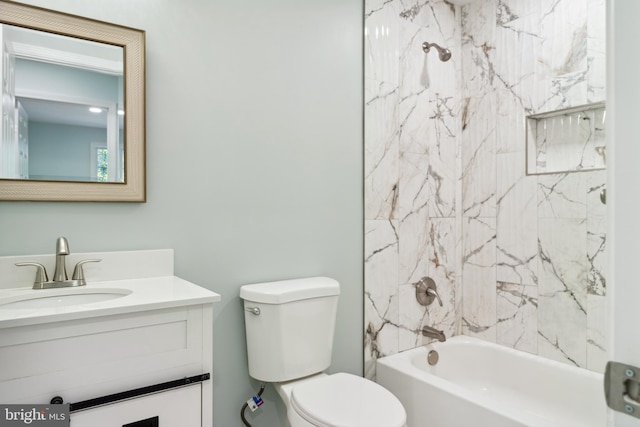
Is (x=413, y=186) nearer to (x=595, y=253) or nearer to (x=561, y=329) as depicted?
(x=595, y=253)

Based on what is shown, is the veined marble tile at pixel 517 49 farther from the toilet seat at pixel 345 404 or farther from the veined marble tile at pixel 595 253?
the toilet seat at pixel 345 404

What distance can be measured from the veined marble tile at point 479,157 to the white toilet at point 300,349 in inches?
45.9

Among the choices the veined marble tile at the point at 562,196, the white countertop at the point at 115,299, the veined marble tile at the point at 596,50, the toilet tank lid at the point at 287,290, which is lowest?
the toilet tank lid at the point at 287,290

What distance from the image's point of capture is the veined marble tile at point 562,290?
2.01 meters

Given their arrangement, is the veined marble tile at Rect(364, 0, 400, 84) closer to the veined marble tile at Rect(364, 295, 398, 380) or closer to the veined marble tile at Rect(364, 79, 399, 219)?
the veined marble tile at Rect(364, 79, 399, 219)

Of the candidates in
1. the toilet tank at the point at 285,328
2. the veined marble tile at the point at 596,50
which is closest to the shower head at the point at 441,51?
the veined marble tile at the point at 596,50

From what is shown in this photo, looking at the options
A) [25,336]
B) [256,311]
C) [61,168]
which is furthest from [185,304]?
[61,168]

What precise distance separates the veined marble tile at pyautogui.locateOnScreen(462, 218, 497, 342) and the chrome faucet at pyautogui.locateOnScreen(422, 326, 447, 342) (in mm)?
297

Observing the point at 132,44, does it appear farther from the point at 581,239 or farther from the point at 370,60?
the point at 581,239

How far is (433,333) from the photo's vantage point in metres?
2.32

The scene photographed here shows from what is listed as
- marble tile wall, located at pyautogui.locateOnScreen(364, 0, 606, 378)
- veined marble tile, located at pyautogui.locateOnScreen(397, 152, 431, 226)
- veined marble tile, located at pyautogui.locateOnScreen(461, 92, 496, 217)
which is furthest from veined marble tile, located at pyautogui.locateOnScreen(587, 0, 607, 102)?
veined marble tile, located at pyautogui.locateOnScreen(397, 152, 431, 226)

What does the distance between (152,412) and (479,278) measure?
1.99 metres

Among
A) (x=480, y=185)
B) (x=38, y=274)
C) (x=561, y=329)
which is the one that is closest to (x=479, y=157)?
(x=480, y=185)

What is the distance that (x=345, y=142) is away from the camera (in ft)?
7.00
